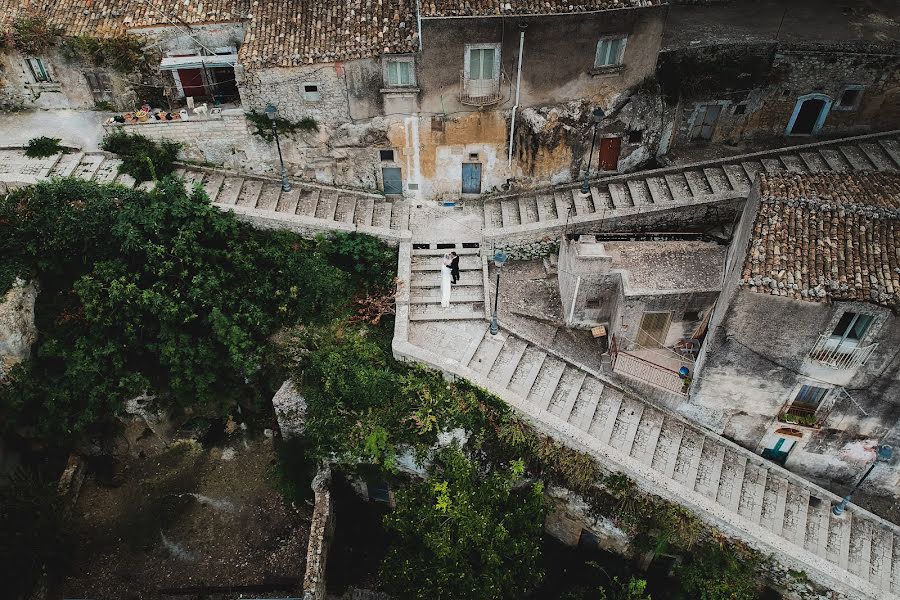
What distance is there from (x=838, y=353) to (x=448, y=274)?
38.9 ft

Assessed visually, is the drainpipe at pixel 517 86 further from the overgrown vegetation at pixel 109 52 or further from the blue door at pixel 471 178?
the overgrown vegetation at pixel 109 52

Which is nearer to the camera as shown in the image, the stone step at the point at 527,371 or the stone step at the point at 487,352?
the stone step at the point at 527,371

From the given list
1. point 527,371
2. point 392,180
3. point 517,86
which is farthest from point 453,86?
point 527,371

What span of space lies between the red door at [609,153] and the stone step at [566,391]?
27.7 feet

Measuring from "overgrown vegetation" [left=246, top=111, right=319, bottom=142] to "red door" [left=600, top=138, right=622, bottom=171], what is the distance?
10.5 meters

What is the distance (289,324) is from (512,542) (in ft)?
33.7

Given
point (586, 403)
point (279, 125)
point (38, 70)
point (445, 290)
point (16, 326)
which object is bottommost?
point (586, 403)

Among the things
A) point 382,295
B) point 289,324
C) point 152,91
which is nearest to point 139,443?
point 289,324

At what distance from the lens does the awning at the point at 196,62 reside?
23.4m

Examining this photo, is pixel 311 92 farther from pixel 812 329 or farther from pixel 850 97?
pixel 850 97

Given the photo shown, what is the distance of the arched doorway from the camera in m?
25.7

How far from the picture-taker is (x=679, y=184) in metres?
24.6

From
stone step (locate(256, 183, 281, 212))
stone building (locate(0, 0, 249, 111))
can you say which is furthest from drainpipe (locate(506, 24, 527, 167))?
stone building (locate(0, 0, 249, 111))

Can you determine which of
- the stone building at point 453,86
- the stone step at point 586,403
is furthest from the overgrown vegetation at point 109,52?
the stone step at point 586,403
